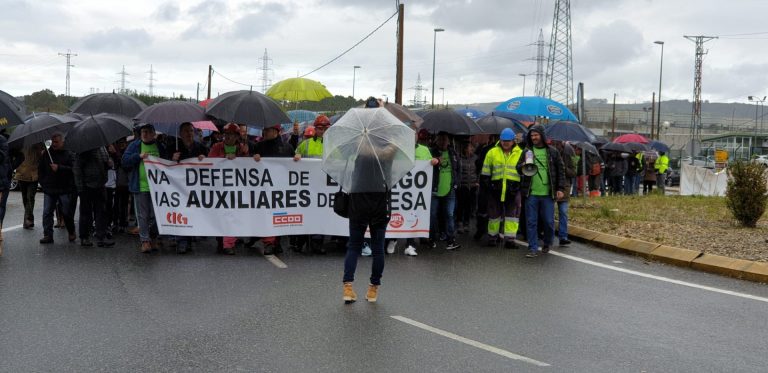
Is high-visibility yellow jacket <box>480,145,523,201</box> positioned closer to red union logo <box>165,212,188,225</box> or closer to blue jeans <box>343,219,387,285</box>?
blue jeans <box>343,219,387,285</box>

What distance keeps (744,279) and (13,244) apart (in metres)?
10.0

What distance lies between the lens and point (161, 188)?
1105 centimetres

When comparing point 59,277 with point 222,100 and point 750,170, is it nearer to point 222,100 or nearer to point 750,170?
point 222,100

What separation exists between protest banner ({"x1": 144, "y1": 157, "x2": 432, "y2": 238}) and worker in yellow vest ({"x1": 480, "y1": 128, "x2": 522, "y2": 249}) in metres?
1.08

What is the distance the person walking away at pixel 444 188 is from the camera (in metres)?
11.5

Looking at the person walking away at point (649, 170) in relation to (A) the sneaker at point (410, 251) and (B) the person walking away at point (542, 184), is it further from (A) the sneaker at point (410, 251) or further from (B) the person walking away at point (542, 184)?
(A) the sneaker at point (410, 251)

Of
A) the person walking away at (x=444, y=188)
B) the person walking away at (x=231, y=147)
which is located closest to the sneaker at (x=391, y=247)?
the person walking away at (x=444, y=188)

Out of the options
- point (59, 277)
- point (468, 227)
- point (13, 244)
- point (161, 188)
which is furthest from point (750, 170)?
point (13, 244)

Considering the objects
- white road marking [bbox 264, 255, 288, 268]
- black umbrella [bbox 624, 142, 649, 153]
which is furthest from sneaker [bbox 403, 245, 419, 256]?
black umbrella [bbox 624, 142, 649, 153]

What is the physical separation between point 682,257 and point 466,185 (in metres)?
3.57

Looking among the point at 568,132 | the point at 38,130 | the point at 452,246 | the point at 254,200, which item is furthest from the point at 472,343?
the point at 568,132

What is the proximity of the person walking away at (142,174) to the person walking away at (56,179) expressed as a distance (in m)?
1.11

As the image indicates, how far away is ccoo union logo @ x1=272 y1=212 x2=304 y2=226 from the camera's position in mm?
11086

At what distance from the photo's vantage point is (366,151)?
763 cm
